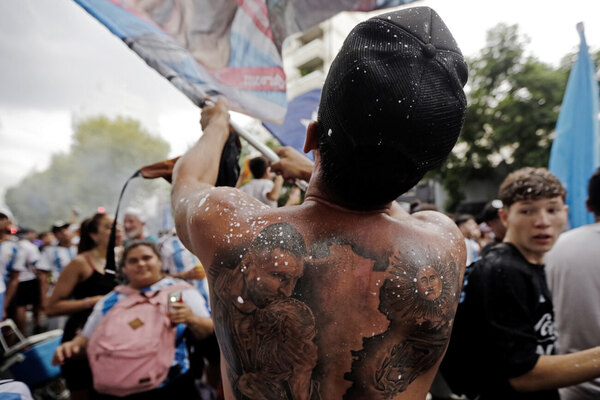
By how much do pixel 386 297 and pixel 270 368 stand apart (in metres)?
0.37

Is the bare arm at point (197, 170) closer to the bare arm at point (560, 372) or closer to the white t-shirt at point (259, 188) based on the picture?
the bare arm at point (560, 372)

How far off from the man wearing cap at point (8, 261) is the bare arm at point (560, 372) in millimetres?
6928

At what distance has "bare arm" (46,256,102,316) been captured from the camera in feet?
9.76

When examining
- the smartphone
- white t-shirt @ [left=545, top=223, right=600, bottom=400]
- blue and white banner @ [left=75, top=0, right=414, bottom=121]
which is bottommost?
the smartphone

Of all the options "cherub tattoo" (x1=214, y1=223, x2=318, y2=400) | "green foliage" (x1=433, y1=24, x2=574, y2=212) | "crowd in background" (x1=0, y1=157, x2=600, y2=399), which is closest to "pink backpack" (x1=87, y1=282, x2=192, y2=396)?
"crowd in background" (x1=0, y1=157, x2=600, y2=399)

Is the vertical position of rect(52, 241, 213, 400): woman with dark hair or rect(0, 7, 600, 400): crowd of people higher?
rect(0, 7, 600, 400): crowd of people

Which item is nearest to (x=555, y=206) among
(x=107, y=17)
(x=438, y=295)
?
(x=438, y=295)

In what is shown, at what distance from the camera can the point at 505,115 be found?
1744cm

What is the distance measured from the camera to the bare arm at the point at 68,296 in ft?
9.76

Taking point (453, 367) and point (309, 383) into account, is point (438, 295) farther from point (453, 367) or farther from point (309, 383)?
point (453, 367)

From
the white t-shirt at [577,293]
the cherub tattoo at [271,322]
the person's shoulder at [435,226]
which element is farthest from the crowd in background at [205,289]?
the cherub tattoo at [271,322]

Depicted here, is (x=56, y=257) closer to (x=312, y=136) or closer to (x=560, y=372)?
(x=312, y=136)

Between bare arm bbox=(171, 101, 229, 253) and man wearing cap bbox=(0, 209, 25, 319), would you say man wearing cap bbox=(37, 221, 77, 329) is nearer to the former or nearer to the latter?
man wearing cap bbox=(0, 209, 25, 319)

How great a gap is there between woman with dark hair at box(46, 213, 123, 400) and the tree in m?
40.3
